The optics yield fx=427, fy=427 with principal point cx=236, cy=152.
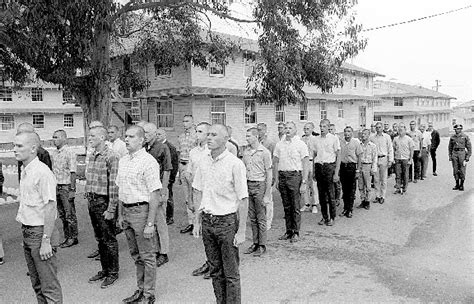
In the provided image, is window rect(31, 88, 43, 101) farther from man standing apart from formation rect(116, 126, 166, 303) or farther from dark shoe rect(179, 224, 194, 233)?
man standing apart from formation rect(116, 126, 166, 303)

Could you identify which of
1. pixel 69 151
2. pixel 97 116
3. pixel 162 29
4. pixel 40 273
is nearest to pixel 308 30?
pixel 162 29

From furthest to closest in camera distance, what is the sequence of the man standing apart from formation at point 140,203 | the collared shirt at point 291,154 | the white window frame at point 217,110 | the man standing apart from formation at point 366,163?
1. the white window frame at point 217,110
2. the man standing apart from formation at point 366,163
3. the collared shirt at point 291,154
4. the man standing apart from formation at point 140,203

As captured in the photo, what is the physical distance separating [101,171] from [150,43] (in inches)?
356

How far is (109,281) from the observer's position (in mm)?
5676

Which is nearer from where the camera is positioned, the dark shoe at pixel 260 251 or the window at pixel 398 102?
the dark shoe at pixel 260 251

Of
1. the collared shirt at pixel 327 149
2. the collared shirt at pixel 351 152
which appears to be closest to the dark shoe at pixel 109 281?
the collared shirt at pixel 327 149

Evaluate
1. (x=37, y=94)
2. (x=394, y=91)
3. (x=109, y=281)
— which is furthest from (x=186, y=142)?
(x=394, y=91)

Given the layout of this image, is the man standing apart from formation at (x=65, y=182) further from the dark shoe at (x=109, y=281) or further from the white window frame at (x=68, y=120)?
the white window frame at (x=68, y=120)

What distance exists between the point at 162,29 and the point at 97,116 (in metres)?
4.36

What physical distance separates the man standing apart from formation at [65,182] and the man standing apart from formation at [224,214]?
3934mm

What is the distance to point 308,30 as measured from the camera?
11734 mm

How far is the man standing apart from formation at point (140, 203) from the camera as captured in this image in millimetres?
4910

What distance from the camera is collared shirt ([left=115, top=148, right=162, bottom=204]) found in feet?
16.1

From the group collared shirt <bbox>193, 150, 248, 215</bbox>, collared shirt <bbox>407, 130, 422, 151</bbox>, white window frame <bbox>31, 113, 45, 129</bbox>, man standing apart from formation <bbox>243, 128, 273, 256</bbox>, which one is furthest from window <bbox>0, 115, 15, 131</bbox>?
collared shirt <bbox>193, 150, 248, 215</bbox>
